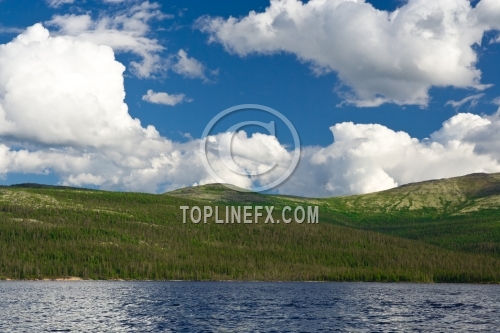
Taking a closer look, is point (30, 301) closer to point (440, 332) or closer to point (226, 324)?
point (226, 324)

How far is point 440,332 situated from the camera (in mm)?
100000

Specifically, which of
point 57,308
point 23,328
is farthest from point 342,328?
point 57,308

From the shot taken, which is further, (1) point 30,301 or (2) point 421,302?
(2) point 421,302

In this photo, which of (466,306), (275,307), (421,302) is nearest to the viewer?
(275,307)

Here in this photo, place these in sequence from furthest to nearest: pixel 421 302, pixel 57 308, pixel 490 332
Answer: pixel 421 302
pixel 57 308
pixel 490 332

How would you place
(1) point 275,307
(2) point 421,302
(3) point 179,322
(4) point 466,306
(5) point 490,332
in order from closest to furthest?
1. (5) point 490,332
2. (3) point 179,322
3. (1) point 275,307
4. (4) point 466,306
5. (2) point 421,302

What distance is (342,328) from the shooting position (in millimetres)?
102750

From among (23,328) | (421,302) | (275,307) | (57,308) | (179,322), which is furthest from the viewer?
(421,302)

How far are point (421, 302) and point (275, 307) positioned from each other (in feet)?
175

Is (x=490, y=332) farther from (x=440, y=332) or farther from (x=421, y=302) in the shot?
(x=421, y=302)

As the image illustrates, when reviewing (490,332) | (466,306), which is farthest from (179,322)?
(466,306)

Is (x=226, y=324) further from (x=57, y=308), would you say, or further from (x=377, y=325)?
(x=57, y=308)

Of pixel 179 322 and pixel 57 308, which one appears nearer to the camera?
pixel 179 322

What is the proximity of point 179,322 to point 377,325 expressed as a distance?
38.4m
